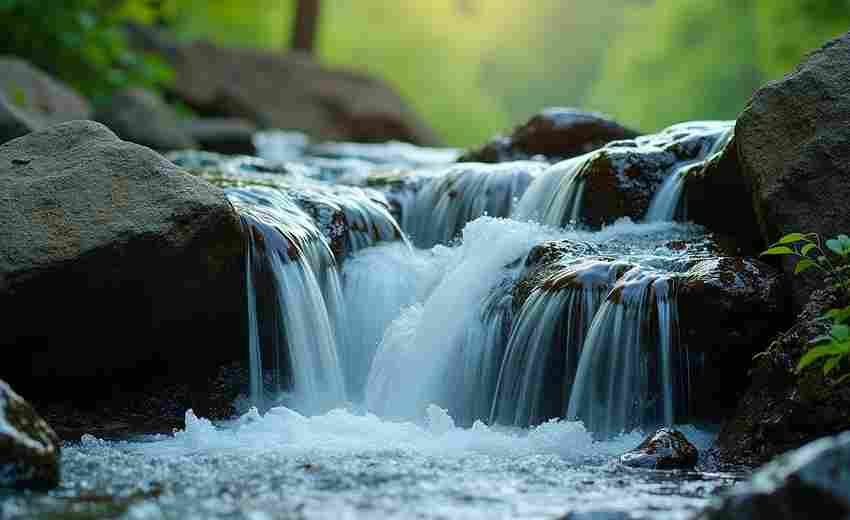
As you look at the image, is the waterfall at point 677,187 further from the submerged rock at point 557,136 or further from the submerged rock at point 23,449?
the submerged rock at point 23,449

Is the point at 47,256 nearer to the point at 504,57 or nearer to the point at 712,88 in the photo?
the point at 712,88

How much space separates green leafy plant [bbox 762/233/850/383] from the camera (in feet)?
12.7

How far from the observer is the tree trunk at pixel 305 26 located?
2225 cm

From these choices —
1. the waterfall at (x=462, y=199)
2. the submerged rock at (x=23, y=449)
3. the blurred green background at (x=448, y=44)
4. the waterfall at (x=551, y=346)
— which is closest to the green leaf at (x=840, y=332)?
the waterfall at (x=551, y=346)

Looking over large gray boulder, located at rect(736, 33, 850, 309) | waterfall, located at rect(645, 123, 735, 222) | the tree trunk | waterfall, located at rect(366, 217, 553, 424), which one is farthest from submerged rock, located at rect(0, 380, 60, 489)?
the tree trunk

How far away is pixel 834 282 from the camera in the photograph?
189 inches

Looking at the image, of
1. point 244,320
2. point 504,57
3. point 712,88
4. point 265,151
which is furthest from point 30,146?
point 504,57

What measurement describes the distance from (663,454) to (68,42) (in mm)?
10703

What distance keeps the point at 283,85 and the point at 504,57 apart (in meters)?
23.2

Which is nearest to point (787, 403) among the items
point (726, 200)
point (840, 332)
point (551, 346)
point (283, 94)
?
point (840, 332)

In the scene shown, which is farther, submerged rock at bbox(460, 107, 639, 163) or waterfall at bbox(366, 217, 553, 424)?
submerged rock at bbox(460, 107, 639, 163)

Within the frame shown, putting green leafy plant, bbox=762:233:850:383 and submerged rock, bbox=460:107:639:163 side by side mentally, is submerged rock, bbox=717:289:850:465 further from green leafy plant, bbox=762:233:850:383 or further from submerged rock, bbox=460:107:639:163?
submerged rock, bbox=460:107:639:163

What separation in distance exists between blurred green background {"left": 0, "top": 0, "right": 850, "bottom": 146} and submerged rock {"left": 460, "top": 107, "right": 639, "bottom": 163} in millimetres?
6188

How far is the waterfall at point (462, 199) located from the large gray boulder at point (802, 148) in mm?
2354
